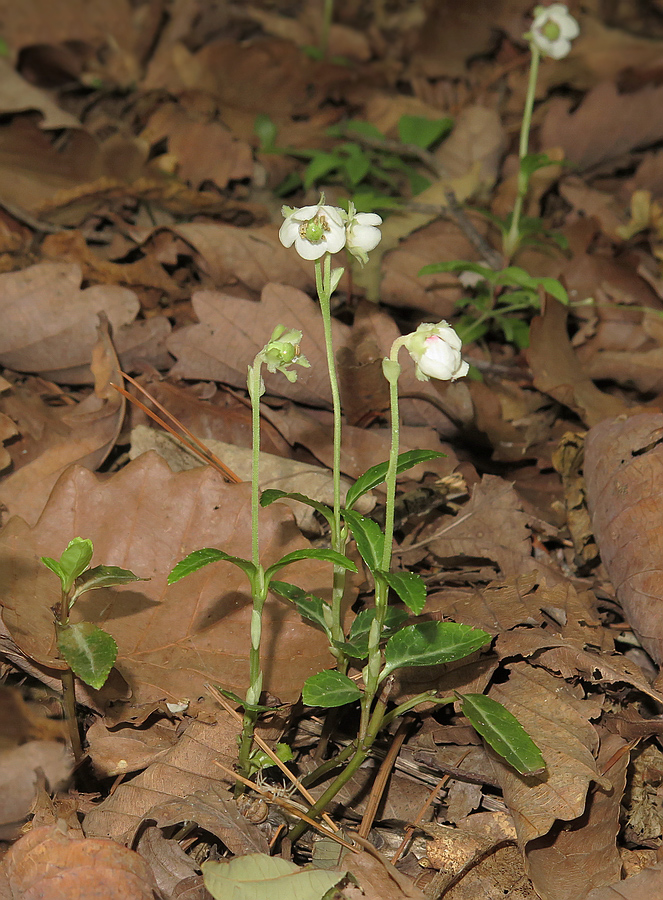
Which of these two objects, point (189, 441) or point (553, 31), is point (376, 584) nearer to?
point (189, 441)

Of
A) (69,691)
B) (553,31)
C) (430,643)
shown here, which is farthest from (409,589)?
(553,31)

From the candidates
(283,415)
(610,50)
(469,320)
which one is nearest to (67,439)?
(283,415)

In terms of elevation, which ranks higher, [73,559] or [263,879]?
[73,559]

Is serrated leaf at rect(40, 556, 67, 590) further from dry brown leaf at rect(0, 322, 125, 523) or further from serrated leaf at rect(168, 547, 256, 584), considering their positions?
dry brown leaf at rect(0, 322, 125, 523)

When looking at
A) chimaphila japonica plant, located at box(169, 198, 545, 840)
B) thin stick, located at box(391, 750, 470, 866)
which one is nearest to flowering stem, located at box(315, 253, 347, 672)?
chimaphila japonica plant, located at box(169, 198, 545, 840)

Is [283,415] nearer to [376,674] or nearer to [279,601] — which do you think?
[279,601]

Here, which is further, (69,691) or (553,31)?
(553,31)
